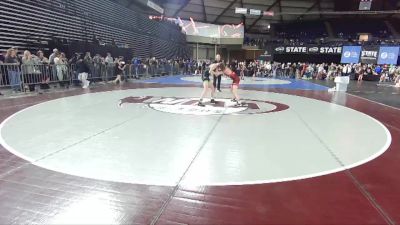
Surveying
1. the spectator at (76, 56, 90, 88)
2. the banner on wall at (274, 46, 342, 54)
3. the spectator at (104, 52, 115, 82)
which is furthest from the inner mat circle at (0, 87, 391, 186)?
the banner on wall at (274, 46, 342, 54)

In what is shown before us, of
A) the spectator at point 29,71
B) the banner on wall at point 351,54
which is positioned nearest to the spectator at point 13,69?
the spectator at point 29,71

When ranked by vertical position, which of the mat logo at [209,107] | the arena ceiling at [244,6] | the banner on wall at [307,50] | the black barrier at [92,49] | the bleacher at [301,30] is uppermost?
the arena ceiling at [244,6]

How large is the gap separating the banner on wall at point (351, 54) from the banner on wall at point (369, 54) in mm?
428

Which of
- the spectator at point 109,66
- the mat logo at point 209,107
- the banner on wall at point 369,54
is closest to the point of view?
the mat logo at point 209,107

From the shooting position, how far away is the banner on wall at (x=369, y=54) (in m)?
26.0

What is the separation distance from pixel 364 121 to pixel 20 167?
7.24 m

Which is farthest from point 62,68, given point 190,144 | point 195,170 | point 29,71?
point 195,170

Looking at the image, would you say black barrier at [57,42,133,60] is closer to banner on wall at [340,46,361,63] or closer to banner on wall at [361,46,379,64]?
banner on wall at [340,46,361,63]

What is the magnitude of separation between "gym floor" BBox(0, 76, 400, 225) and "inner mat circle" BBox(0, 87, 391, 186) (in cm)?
2

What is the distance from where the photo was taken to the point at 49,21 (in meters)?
14.6

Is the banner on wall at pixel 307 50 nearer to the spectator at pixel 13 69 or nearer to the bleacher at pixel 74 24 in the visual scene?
the bleacher at pixel 74 24

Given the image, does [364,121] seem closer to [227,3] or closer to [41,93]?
[41,93]

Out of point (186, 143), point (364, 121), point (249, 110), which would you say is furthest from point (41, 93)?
point (364, 121)

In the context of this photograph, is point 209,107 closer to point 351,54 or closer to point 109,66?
point 109,66
